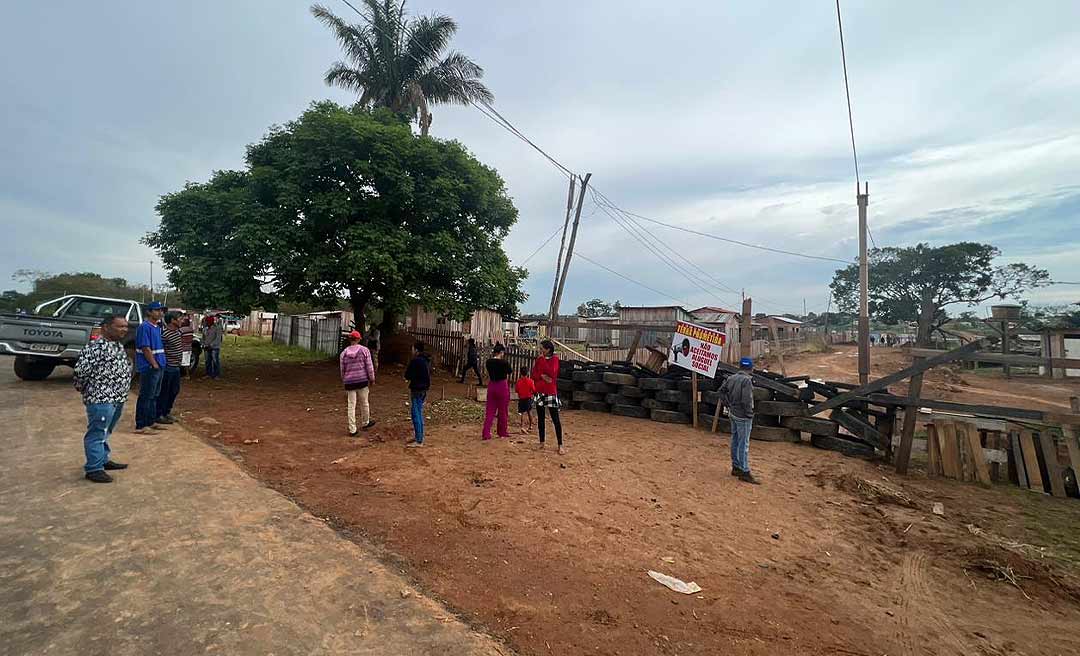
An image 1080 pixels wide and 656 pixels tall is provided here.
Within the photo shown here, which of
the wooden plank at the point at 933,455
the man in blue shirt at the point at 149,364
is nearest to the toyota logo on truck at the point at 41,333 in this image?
the man in blue shirt at the point at 149,364

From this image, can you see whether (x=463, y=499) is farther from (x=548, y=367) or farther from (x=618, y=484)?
(x=548, y=367)

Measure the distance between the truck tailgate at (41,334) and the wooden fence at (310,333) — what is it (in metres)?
10.2

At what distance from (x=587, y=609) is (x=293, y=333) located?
90.8 feet

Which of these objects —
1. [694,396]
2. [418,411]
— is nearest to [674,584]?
[418,411]

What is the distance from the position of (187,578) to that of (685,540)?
12.9ft

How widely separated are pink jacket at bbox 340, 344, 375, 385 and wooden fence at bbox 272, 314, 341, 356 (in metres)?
13.7

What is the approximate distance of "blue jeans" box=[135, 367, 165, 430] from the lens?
6.46 meters

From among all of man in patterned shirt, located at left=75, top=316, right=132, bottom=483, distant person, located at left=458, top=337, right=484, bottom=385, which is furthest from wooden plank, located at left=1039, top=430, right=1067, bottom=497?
distant person, located at left=458, top=337, right=484, bottom=385

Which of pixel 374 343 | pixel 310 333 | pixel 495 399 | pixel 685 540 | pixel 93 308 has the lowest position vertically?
pixel 685 540

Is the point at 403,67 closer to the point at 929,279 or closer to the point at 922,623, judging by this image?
the point at 922,623

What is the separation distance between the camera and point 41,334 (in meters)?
9.20

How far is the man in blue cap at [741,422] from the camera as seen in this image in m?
6.37

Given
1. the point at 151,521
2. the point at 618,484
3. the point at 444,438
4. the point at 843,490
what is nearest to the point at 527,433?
the point at 444,438

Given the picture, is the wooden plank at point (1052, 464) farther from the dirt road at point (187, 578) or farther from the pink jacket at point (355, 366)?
the pink jacket at point (355, 366)
